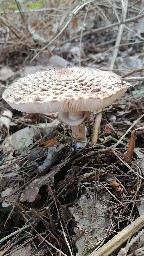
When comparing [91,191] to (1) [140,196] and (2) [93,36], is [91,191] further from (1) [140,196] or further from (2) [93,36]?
(2) [93,36]

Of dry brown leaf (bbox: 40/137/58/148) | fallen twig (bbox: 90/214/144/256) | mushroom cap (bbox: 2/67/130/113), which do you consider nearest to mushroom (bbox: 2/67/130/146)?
mushroom cap (bbox: 2/67/130/113)

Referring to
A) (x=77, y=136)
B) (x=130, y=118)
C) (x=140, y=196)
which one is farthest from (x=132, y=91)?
(x=140, y=196)

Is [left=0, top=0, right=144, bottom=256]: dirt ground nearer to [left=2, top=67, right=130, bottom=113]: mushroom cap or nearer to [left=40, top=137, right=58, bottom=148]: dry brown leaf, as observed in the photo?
[left=40, top=137, right=58, bottom=148]: dry brown leaf

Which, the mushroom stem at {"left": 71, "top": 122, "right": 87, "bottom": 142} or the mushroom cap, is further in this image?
the mushroom stem at {"left": 71, "top": 122, "right": 87, "bottom": 142}

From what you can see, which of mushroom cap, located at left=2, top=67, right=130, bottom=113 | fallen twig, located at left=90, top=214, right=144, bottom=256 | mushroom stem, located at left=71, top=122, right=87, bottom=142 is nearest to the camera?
fallen twig, located at left=90, top=214, right=144, bottom=256

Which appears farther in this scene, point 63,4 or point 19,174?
point 63,4

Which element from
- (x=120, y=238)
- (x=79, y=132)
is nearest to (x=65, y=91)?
(x=79, y=132)

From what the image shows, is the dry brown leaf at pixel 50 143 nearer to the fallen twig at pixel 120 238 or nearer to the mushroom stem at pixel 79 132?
the mushroom stem at pixel 79 132

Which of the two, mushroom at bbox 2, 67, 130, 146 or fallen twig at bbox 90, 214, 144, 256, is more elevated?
mushroom at bbox 2, 67, 130, 146
